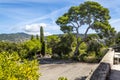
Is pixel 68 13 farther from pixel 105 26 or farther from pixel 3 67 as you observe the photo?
pixel 3 67

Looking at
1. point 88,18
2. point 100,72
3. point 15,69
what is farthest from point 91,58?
point 15,69

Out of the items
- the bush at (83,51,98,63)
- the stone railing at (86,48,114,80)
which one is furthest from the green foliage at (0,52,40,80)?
the bush at (83,51,98,63)

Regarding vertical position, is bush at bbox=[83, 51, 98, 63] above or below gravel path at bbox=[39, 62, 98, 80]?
above

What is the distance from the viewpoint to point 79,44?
38656 mm

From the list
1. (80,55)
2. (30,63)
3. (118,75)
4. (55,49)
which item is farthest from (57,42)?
(30,63)

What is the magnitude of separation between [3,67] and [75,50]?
114ft

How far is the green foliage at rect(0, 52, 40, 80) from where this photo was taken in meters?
3.56

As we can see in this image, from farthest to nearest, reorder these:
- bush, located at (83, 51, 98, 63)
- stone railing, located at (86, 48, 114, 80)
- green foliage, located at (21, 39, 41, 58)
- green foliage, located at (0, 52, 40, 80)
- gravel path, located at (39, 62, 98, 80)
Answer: green foliage, located at (21, 39, 41, 58) < bush, located at (83, 51, 98, 63) < gravel path, located at (39, 62, 98, 80) < stone railing, located at (86, 48, 114, 80) < green foliage, located at (0, 52, 40, 80)

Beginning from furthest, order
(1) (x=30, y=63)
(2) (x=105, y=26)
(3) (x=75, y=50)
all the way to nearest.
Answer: (3) (x=75, y=50) < (2) (x=105, y=26) < (1) (x=30, y=63)

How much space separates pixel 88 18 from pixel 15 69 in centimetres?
3367

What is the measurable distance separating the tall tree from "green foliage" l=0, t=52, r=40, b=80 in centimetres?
3237

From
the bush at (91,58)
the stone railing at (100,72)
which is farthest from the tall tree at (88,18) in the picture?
the stone railing at (100,72)

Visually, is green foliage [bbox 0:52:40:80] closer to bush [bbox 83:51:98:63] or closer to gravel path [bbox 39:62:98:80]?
gravel path [bbox 39:62:98:80]

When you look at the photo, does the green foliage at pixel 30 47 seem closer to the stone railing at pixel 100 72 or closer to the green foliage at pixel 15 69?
the stone railing at pixel 100 72
